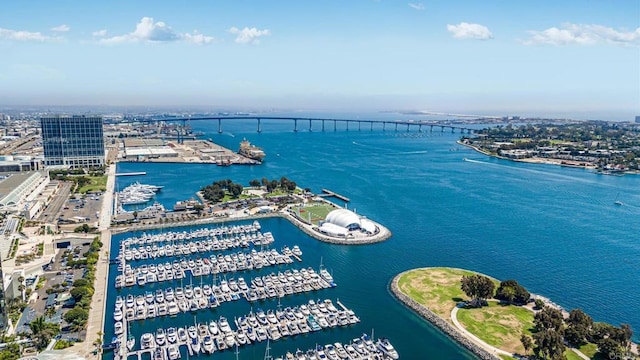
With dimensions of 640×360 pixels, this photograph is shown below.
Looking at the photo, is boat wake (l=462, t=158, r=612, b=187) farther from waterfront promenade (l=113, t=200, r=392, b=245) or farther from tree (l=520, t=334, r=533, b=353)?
tree (l=520, t=334, r=533, b=353)

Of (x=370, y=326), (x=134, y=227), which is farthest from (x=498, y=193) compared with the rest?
(x=134, y=227)

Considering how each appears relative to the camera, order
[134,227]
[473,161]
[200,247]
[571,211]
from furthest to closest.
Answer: [473,161], [571,211], [134,227], [200,247]

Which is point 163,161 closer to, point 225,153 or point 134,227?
point 225,153

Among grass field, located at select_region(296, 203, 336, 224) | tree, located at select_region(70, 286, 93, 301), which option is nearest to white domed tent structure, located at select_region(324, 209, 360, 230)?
grass field, located at select_region(296, 203, 336, 224)

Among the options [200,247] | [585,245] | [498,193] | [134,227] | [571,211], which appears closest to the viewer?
[200,247]

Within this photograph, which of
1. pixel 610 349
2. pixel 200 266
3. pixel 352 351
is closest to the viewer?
pixel 610 349

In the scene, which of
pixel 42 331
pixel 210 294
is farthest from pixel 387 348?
pixel 42 331

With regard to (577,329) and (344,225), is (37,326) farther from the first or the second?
(577,329)
